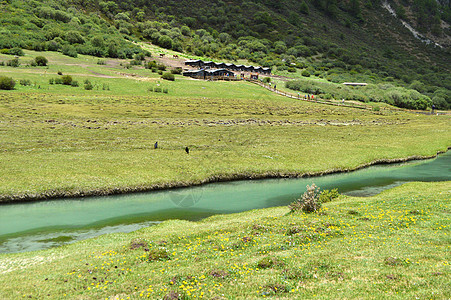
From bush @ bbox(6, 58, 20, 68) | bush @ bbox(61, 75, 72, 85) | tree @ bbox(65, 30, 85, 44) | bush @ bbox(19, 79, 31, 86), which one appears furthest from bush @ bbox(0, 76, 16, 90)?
tree @ bbox(65, 30, 85, 44)

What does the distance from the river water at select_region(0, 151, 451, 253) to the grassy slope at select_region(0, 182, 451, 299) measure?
4146 millimetres

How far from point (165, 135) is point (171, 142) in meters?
5.70

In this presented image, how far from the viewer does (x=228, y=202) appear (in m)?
35.7

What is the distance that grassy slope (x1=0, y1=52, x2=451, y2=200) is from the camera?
1522 inches

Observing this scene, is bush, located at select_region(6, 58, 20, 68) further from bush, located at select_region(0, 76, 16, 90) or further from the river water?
the river water

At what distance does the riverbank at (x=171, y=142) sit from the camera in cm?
3744

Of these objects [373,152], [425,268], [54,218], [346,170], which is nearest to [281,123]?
[373,152]

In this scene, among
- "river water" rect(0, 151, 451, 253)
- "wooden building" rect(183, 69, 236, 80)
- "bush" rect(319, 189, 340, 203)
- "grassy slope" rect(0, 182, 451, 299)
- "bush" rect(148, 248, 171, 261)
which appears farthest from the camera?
"wooden building" rect(183, 69, 236, 80)

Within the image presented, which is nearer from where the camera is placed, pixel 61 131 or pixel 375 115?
pixel 61 131

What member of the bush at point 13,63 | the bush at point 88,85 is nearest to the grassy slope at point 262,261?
the bush at point 88,85

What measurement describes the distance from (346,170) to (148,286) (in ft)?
132

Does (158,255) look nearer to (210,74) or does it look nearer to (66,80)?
(66,80)

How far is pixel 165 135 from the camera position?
2340 inches

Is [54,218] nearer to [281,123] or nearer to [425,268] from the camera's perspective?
[425,268]
